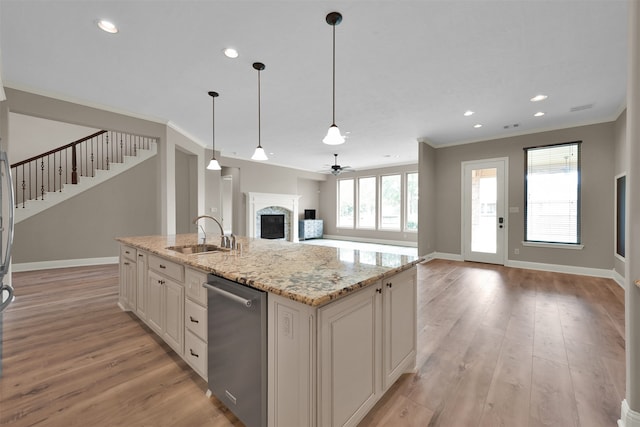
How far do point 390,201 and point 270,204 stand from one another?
434cm

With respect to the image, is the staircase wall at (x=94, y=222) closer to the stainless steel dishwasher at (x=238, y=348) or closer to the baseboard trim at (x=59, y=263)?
the baseboard trim at (x=59, y=263)

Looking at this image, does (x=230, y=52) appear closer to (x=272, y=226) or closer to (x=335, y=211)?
(x=272, y=226)

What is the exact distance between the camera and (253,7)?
2102 mm

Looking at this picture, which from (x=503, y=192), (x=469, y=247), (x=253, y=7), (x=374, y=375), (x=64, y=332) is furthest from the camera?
(x=469, y=247)

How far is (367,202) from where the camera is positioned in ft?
33.4

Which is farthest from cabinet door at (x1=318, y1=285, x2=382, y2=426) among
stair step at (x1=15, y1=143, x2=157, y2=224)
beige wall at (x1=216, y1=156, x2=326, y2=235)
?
beige wall at (x1=216, y1=156, x2=326, y2=235)

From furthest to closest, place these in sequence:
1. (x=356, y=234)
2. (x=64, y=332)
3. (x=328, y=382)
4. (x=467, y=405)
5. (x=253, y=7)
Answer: (x=356, y=234)
(x=64, y=332)
(x=253, y=7)
(x=467, y=405)
(x=328, y=382)

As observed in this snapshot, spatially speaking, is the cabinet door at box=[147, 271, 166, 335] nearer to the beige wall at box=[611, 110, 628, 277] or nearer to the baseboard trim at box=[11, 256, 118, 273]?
the baseboard trim at box=[11, 256, 118, 273]

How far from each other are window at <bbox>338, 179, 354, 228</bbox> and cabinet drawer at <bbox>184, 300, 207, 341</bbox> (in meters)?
8.95

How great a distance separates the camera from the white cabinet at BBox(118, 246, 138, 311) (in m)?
2.80

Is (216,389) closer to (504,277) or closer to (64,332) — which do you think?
(64,332)

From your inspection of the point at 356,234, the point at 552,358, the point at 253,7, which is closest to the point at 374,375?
the point at 552,358

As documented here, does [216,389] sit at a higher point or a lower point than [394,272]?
lower

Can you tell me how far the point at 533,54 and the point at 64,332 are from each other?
5.59 m
